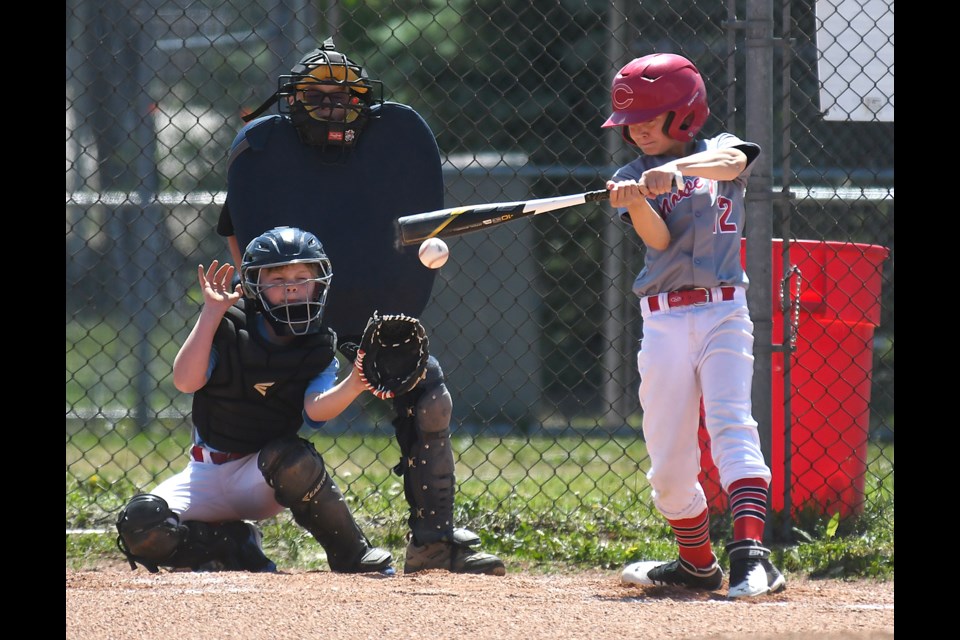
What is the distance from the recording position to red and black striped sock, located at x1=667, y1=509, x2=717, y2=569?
3.48 m

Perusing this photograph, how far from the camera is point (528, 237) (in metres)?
7.87

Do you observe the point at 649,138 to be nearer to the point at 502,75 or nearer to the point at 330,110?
the point at 330,110

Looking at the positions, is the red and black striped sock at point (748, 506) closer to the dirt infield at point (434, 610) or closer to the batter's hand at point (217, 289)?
the dirt infield at point (434, 610)

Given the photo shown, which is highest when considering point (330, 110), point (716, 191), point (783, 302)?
point (330, 110)

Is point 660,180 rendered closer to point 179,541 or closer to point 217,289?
point 217,289

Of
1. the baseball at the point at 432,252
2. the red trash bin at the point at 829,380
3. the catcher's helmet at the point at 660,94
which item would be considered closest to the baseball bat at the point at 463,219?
the baseball at the point at 432,252

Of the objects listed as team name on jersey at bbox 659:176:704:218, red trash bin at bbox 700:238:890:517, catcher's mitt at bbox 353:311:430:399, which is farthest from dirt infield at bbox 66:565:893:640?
team name on jersey at bbox 659:176:704:218

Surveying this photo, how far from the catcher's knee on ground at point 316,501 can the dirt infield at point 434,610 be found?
19 centimetres

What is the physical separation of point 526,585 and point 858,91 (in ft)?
7.36

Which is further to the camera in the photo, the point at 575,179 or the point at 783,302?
the point at 575,179

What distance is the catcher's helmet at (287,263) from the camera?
3584 mm

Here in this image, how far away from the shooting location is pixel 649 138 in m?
3.52

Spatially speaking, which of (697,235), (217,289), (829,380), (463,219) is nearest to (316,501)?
(217,289)

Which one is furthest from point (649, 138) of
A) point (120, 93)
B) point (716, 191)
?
point (120, 93)
